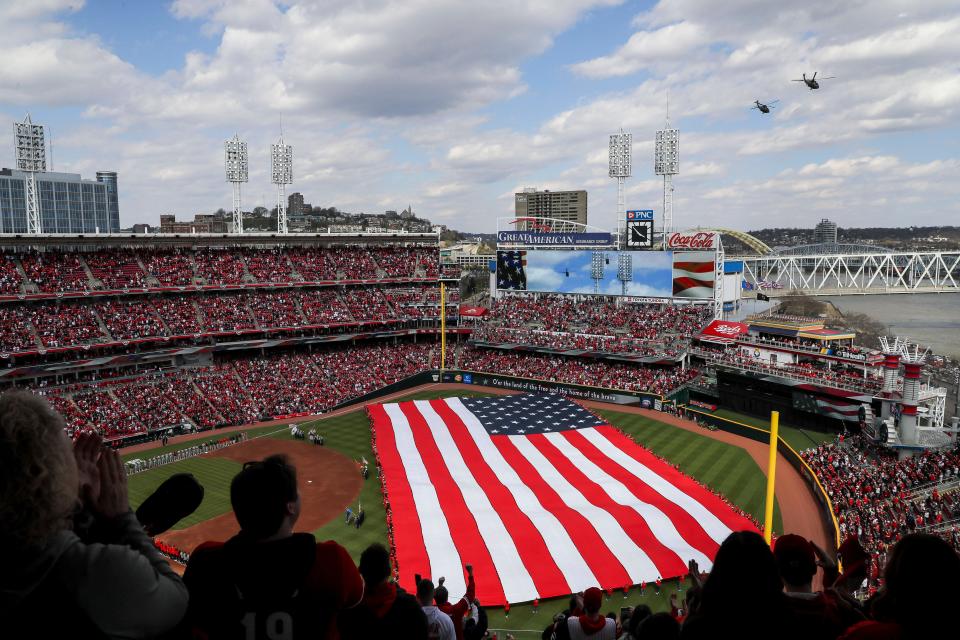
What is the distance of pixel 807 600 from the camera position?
3756 mm

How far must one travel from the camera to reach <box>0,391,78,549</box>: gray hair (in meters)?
2.17

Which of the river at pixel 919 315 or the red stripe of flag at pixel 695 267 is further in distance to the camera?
the river at pixel 919 315

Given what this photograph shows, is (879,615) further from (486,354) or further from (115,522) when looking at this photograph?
(486,354)

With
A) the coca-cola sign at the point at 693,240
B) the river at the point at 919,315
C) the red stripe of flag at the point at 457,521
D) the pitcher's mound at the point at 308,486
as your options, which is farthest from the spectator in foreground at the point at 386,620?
the river at the point at 919,315

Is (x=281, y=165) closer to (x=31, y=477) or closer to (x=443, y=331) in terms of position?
(x=443, y=331)

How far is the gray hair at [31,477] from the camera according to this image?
217cm

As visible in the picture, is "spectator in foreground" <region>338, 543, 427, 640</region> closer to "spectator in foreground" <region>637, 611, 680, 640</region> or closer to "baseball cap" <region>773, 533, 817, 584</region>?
"spectator in foreground" <region>637, 611, 680, 640</region>

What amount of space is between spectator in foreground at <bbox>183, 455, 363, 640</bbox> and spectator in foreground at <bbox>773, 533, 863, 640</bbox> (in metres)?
2.61

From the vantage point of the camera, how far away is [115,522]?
2.63 metres

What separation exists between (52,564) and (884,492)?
93.7 feet

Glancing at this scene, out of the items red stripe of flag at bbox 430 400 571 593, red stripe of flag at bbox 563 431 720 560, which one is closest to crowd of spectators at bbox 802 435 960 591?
red stripe of flag at bbox 563 431 720 560

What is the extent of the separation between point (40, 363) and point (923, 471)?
161 ft

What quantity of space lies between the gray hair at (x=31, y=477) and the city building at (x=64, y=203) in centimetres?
12183

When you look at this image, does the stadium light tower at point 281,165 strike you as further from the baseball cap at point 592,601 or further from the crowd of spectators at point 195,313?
the baseball cap at point 592,601
